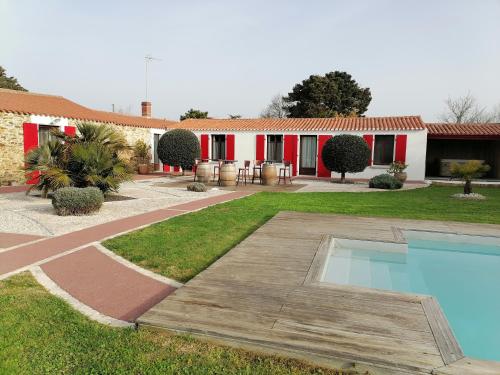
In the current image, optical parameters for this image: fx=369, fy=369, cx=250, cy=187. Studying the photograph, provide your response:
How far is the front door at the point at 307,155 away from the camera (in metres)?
20.8

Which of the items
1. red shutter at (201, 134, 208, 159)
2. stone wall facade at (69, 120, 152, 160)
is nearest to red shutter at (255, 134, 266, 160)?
red shutter at (201, 134, 208, 159)

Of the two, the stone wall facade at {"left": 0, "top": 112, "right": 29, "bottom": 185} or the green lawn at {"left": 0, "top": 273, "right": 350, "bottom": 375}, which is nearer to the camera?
the green lawn at {"left": 0, "top": 273, "right": 350, "bottom": 375}

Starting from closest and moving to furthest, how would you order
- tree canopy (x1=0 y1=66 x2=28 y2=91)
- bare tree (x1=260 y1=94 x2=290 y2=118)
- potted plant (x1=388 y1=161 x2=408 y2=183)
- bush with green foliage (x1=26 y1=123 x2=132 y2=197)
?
bush with green foliage (x1=26 y1=123 x2=132 y2=197)
potted plant (x1=388 y1=161 x2=408 y2=183)
tree canopy (x1=0 y1=66 x2=28 y2=91)
bare tree (x1=260 y1=94 x2=290 y2=118)

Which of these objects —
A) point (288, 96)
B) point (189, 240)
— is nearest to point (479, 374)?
point (189, 240)

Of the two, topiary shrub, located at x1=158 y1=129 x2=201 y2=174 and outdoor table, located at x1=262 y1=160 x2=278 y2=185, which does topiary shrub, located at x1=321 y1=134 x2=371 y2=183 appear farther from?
topiary shrub, located at x1=158 y1=129 x2=201 y2=174

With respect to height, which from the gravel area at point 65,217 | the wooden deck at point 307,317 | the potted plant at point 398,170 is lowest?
the gravel area at point 65,217

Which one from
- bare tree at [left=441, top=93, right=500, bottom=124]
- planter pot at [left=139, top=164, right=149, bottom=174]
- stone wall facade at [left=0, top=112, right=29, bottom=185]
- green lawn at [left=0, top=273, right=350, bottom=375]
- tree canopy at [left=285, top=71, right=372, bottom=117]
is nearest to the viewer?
green lawn at [left=0, top=273, right=350, bottom=375]

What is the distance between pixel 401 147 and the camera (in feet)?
62.2

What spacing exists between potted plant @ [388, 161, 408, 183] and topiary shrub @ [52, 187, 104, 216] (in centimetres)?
1377

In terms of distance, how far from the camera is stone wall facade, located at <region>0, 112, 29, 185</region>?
44.2 ft

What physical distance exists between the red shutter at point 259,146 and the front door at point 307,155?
218 centimetres

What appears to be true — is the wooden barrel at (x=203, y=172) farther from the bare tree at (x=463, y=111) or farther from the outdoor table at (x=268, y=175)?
the bare tree at (x=463, y=111)

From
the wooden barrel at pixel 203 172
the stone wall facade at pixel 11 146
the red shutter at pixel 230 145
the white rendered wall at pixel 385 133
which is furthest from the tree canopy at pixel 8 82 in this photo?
the wooden barrel at pixel 203 172

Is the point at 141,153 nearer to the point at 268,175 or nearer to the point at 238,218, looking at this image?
the point at 268,175
